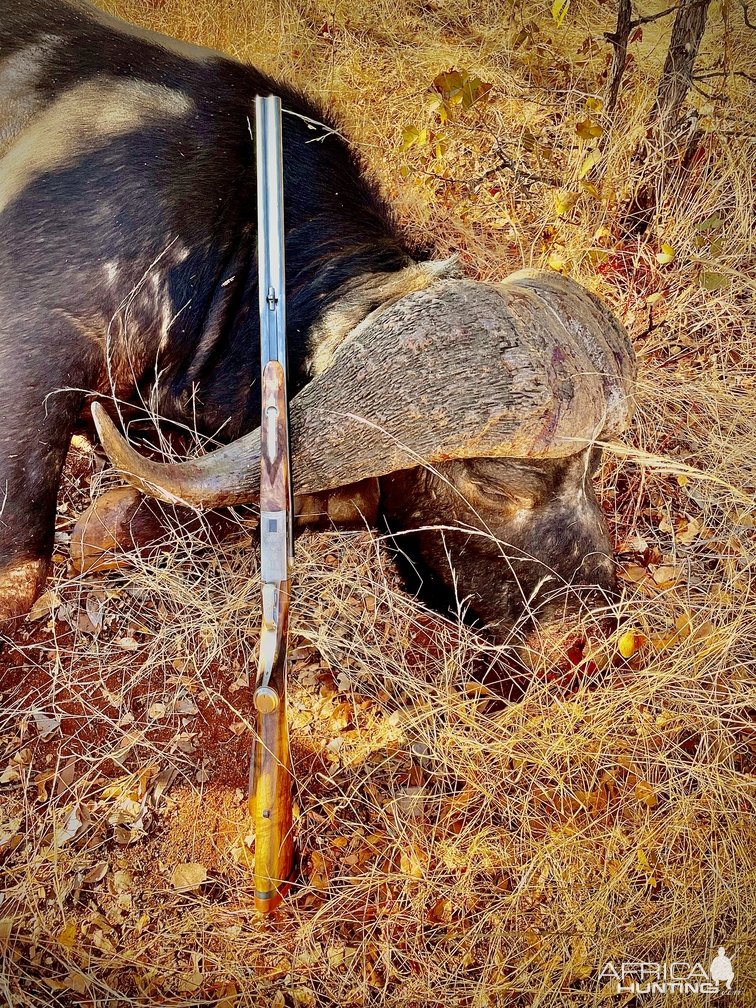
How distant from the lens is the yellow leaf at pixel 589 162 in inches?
140

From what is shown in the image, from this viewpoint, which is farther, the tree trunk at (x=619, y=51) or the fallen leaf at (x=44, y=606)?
the tree trunk at (x=619, y=51)

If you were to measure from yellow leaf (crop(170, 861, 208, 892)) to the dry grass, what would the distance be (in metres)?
0.02

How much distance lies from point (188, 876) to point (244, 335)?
179 cm

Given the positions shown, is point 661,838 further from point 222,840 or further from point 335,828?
point 222,840

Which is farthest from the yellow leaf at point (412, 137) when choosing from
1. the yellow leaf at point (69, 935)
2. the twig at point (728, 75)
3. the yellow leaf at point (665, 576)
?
the yellow leaf at point (69, 935)

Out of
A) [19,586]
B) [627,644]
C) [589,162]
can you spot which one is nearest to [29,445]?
[19,586]

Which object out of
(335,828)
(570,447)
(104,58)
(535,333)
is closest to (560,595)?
(570,447)

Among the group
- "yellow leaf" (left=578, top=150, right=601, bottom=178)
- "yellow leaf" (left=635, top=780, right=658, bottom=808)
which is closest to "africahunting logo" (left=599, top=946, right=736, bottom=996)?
"yellow leaf" (left=635, top=780, right=658, bottom=808)

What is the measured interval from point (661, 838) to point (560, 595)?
3.06 ft

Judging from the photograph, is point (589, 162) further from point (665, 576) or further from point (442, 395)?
point (442, 395)

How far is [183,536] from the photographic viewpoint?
276 centimetres

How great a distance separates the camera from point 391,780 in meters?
2.57

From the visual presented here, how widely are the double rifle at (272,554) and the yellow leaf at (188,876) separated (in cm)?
28

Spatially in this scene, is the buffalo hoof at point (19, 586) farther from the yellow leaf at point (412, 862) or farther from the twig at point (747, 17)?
the twig at point (747, 17)
